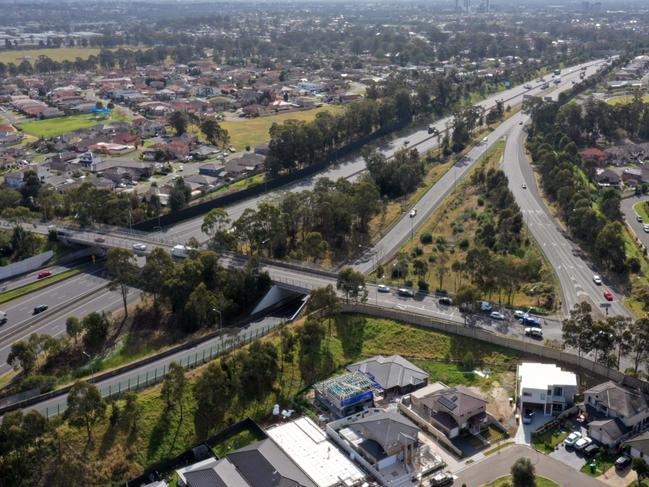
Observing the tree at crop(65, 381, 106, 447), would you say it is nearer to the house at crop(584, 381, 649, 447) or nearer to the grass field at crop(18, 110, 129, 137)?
the house at crop(584, 381, 649, 447)

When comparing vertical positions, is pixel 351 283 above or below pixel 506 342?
above

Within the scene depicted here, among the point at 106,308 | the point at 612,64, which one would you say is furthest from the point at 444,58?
the point at 106,308

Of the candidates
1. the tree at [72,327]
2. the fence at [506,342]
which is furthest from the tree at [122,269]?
the fence at [506,342]

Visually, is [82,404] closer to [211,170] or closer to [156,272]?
[156,272]

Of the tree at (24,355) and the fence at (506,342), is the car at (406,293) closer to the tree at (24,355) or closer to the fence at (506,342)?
the fence at (506,342)

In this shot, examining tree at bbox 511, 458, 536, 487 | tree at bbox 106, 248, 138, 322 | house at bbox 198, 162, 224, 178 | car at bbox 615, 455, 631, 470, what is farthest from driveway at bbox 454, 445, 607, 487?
house at bbox 198, 162, 224, 178

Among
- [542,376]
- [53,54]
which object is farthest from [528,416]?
[53,54]

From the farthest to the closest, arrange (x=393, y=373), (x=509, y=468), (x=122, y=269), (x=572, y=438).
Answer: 1. (x=122, y=269)
2. (x=393, y=373)
3. (x=572, y=438)
4. (x=509, y=468)
